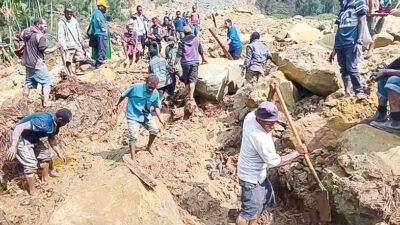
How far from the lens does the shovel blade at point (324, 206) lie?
4578mm

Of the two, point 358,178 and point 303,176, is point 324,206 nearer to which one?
point 358,178

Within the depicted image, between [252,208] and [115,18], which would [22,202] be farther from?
[115,18]

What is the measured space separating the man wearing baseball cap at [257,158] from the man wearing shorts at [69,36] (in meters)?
5.36

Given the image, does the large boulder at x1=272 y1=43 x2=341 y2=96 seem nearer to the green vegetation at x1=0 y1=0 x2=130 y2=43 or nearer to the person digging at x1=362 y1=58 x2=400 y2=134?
the person digging at x1=362 y1=58 x2=400 y2=134

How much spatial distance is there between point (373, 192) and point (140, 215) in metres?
2.37

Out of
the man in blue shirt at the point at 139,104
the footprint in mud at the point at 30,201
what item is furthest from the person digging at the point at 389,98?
the footprint in mud at the point at 30,201

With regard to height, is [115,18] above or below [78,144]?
below

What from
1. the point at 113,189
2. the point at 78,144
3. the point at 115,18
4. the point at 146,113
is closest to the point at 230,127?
the point at 146,113

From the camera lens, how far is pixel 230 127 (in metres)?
7.57

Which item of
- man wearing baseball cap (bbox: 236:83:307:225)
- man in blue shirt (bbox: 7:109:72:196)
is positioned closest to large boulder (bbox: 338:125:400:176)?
man wearing baseball cap (bbox: 236:83:307:225)

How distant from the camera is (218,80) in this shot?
834cm

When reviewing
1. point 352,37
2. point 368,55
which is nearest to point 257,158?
point 352,37

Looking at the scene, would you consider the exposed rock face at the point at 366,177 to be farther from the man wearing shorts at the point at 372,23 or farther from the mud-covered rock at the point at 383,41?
the mud-covered rock at the point at 383,41

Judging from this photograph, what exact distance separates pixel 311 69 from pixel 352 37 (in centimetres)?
110
